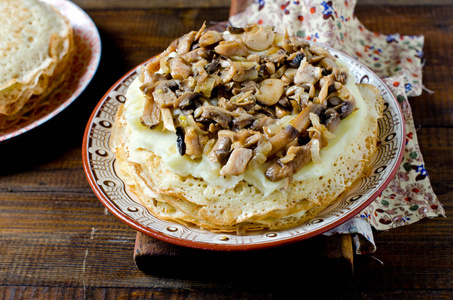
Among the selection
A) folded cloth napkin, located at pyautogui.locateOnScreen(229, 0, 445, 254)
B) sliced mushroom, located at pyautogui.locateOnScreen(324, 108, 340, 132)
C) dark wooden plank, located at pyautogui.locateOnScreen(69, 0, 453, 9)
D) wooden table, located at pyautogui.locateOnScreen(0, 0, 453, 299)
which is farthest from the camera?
dark wooden plank, located at pyautogui.locateOnScreen(69, 0, 453, 9)

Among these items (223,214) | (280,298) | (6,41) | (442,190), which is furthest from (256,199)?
(6,41)

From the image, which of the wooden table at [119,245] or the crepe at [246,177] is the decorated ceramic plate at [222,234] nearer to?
the crepe at [246,177]

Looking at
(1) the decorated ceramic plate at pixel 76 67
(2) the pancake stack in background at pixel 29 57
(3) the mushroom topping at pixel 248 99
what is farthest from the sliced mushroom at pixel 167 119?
(2) the pancake stack in background at pixel 29 57

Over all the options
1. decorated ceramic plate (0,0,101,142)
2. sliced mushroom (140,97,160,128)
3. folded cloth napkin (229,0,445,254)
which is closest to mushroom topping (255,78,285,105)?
sliced mushroom (140,97,160,128)

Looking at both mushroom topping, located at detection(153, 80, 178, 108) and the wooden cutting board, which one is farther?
the wooden cutting board

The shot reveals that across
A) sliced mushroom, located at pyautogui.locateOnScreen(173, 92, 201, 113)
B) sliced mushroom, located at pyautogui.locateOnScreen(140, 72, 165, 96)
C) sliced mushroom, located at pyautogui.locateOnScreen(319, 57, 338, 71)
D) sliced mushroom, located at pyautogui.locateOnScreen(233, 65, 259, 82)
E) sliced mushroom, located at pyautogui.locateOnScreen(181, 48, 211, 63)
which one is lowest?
sliced mushroom, located at pyautogui.locateOnScreen(140, 72, 165, 96)

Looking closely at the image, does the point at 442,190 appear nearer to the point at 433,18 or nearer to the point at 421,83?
the point at 421,83

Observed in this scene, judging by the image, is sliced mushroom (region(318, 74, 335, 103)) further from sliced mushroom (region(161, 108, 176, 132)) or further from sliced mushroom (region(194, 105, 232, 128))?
sliced mushroom (region(161, 108, 176, 132))
